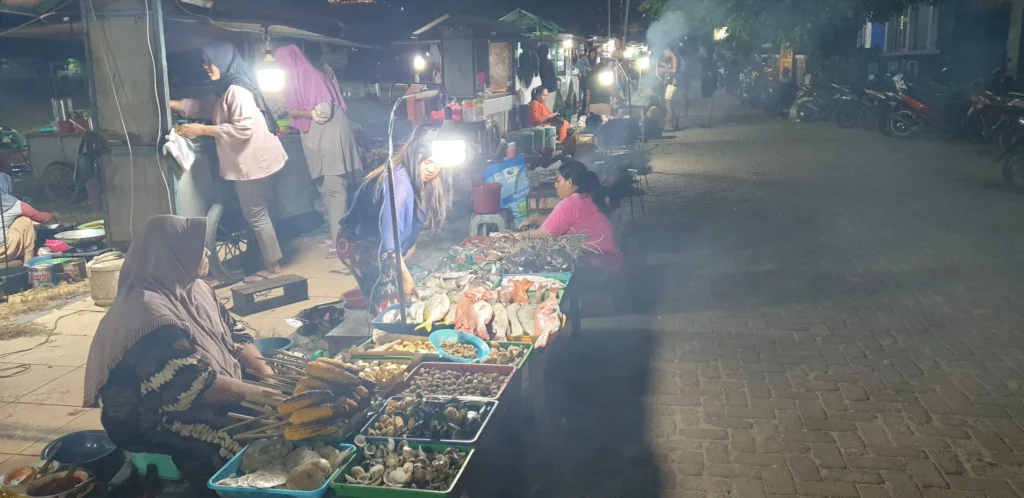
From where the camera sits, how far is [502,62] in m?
15.2

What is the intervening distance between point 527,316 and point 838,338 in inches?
121

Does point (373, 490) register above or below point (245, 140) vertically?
below

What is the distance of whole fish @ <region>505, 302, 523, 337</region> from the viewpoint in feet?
15.8

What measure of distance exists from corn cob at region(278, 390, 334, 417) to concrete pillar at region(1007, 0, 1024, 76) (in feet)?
62.8

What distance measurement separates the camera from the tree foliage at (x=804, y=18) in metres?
21.4

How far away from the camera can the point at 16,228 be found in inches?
350

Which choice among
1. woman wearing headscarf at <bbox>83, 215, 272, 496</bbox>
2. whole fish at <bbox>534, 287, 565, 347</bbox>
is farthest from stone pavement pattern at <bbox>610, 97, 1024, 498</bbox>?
woman wearing headscarf at <bbox>83, 215, 272, 496</bbox>

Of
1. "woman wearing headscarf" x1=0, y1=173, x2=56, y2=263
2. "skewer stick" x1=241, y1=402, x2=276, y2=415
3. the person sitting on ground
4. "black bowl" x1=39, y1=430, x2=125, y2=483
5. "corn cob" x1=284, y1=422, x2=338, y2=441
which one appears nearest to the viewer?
"corn cob" x1=284, y1=422, x2=338, y2=441

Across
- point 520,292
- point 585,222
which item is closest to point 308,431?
point 520,292

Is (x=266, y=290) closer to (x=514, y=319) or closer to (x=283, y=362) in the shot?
(x=283, y=362)

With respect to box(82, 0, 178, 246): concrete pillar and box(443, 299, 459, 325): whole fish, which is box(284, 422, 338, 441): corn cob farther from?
box(82, 0, 178, 246): concrete pillar

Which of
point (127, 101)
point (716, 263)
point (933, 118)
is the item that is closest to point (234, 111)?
point (127, 101)

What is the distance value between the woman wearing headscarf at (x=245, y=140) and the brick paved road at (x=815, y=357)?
13.2ft

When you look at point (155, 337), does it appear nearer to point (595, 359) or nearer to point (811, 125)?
point (595, 359)
